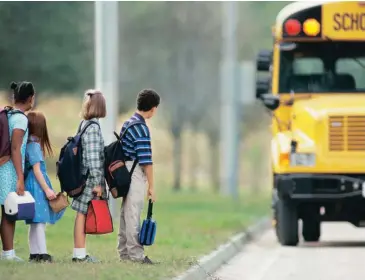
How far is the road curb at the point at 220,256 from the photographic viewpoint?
48.0 feet

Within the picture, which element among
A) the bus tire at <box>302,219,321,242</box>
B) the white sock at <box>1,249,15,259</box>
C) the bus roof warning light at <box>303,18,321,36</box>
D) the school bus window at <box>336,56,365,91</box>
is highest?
the bus roof warning light at <box>303,18,321,36</box>

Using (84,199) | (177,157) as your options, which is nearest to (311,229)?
(84,199)

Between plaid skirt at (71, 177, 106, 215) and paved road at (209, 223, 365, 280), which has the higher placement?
plaid skirt at (71, 177, 106, 215)

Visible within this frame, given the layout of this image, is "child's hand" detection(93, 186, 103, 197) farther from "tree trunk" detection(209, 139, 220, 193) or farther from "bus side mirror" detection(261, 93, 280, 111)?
"tree trunk" detection(209, 139, 220, 193)

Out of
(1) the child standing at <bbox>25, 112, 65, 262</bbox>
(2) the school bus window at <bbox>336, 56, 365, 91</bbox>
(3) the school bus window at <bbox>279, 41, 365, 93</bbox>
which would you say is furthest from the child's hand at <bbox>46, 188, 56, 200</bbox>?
(2) the school bus window at <bbox>336, 56, 365, 91</bbox>

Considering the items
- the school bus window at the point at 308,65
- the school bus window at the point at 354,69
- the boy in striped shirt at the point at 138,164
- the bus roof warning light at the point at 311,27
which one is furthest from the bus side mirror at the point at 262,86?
the boy in striped shirt at the point at 138,164

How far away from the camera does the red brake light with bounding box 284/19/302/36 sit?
20219 mm

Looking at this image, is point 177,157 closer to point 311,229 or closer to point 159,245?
point 311,229

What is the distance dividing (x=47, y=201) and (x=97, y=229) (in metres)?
0.55

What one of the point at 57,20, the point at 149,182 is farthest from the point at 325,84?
the point at 57,20

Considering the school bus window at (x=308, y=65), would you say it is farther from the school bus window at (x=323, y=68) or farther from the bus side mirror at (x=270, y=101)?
the bus side mirror at (x=270, y=101)

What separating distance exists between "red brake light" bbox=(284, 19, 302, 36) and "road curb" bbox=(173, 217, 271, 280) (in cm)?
283

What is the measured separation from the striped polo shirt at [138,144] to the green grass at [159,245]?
1034mm

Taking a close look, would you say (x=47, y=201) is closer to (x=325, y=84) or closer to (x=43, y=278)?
(x=43, y=278)
